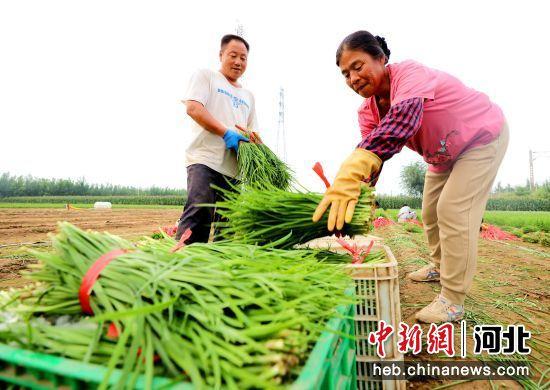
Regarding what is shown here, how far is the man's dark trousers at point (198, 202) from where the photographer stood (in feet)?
7.36

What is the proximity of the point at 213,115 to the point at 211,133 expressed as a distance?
20cm

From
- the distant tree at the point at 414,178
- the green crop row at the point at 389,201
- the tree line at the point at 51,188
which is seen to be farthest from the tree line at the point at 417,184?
the tree line at the point at 51,188

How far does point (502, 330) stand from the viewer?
6.93 ft

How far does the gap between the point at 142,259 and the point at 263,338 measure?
40 centimetres

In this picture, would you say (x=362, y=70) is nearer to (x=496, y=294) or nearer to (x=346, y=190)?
(x=346, y=190)

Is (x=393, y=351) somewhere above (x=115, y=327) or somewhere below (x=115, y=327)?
below

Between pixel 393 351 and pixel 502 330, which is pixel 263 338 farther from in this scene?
pixel 502 330

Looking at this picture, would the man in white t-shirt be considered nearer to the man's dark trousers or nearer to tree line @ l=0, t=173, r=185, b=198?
the man's dark trousers

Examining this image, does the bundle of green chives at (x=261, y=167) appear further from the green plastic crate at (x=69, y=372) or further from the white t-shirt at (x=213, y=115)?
the green plastic crate at (x=69, y=372)

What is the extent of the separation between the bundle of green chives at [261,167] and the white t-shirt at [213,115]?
10.9 inches

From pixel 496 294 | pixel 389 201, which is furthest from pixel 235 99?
pixel 389 201

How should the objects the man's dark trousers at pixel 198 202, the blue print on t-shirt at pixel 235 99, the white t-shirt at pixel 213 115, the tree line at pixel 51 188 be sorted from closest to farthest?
the man's dark trousers at pixel 198 202, the white t-shirt at pixel 213 115, the blue print on t-shirt at pixel 235 99, the tree line at pixel 51 188

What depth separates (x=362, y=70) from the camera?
1871mm

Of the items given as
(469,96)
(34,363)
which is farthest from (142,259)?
(469,96)
